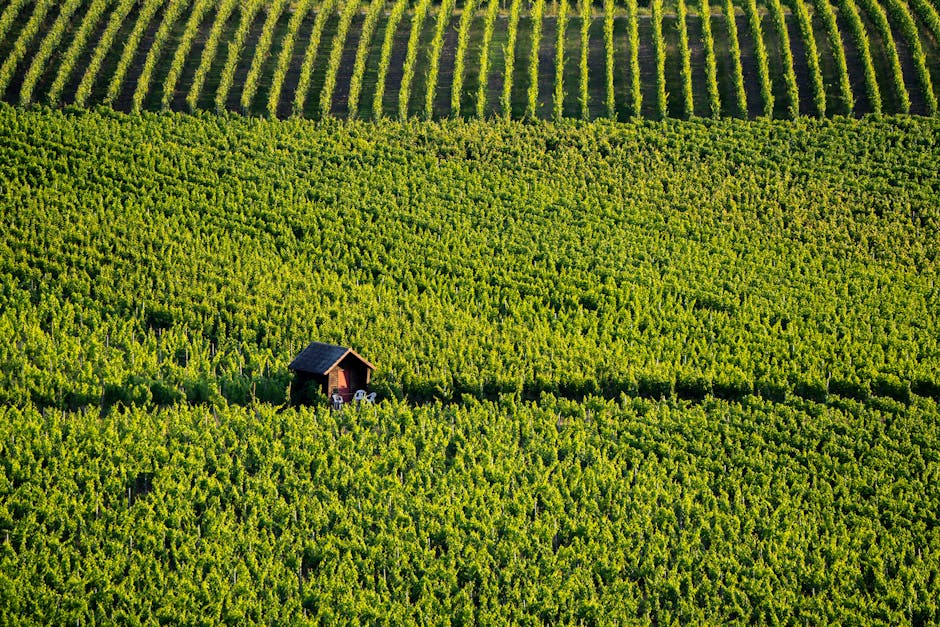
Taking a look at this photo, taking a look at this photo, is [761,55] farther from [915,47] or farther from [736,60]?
[915,47]

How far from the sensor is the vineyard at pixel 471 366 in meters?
25.4

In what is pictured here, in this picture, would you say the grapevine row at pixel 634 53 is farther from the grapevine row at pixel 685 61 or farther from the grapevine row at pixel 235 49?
the grapevine row at pixel 235 49

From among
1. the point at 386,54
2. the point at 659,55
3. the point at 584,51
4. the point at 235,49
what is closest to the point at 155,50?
the point at 235,49

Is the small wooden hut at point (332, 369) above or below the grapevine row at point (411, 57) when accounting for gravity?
below

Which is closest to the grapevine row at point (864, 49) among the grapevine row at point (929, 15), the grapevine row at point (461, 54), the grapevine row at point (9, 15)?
the grapevine row at point (929, 15)

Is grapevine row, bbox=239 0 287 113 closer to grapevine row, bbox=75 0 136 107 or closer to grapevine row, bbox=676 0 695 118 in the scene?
grapevine row, bbox=75 0 136 107

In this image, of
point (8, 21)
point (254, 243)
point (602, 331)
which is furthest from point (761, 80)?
point (8, 21)

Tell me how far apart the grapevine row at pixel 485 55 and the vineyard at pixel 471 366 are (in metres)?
0.49

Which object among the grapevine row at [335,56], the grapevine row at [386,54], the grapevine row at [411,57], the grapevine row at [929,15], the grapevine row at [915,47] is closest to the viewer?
the grapevine row at [386,54]

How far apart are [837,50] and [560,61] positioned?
11.2 meters

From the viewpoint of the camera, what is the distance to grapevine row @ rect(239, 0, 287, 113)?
153ft

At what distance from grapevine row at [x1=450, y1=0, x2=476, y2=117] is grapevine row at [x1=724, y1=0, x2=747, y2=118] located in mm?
10596

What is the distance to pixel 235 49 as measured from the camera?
4966cm

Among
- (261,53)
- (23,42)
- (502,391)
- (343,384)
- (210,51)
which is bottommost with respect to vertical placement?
(502,391)
